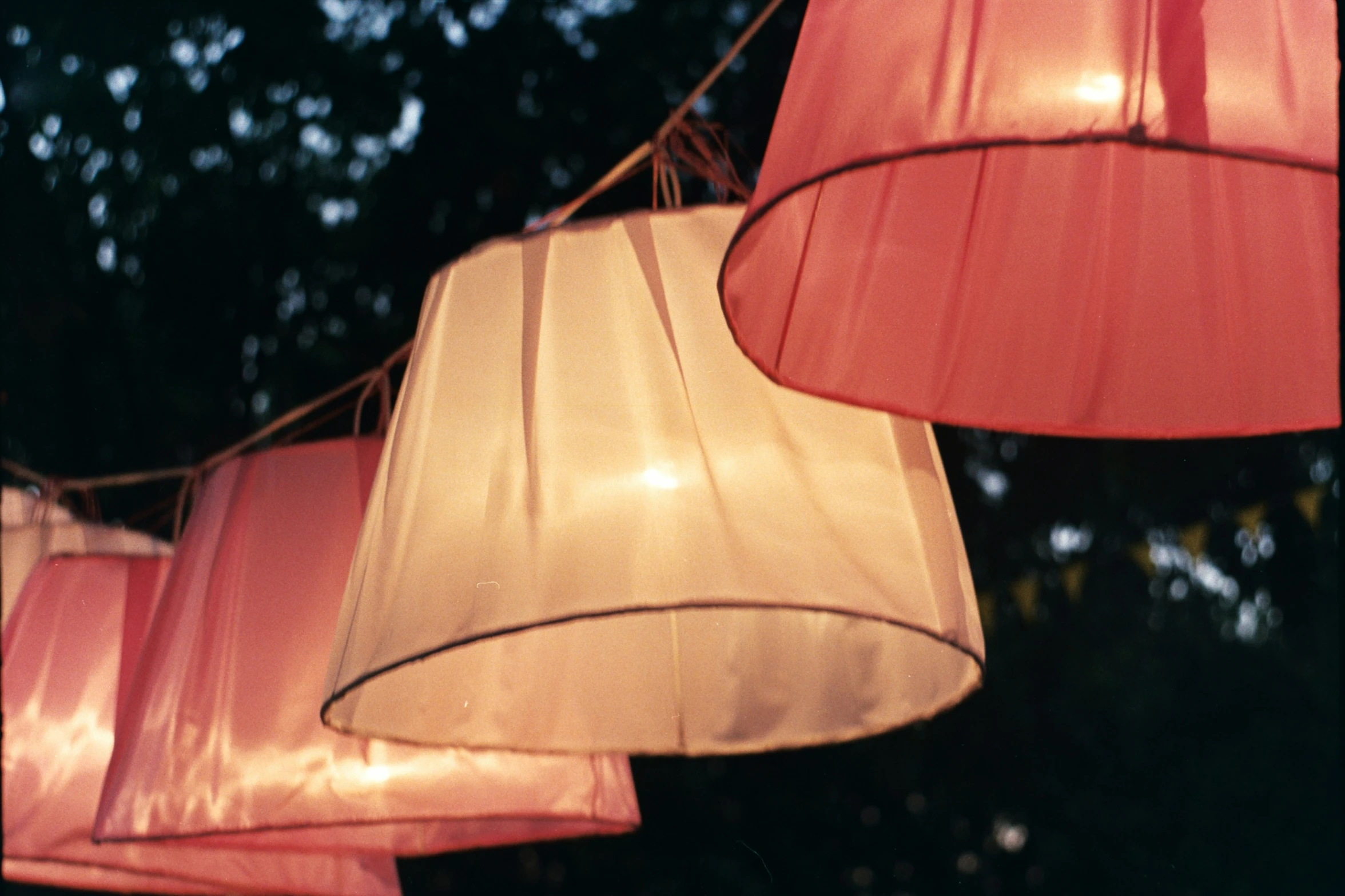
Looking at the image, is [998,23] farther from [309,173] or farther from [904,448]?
[309,173]

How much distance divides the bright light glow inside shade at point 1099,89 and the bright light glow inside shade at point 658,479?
1.16 feet

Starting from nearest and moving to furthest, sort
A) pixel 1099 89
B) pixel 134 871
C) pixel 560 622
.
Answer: pixel 1099 89 < pixel 560 622 < pixel 134 871

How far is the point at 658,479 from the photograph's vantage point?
0.88 m

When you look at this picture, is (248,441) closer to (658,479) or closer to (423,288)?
(658,479)

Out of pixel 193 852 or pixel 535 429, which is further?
pixel 193 852

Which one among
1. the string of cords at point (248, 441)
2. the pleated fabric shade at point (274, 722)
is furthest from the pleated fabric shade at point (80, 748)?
the pleated fabric shade at point (274, 722)

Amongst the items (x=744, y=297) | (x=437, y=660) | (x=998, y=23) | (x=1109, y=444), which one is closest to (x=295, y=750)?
(x=437, y=660)

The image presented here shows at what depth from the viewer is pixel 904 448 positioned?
974 mm

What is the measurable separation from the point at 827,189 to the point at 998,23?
39 cm

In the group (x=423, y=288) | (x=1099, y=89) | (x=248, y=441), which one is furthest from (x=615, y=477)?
(x=423, y=288)

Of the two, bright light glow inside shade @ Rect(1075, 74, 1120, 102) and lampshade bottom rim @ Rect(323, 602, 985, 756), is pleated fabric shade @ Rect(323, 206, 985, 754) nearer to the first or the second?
lampshade bottom rim @ Rect(323, 602, 985, 756)

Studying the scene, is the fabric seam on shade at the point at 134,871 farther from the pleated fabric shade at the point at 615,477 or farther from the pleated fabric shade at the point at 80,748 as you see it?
the pleated fabric shade at the point at 615,477

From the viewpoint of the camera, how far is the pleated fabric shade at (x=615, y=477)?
85cm

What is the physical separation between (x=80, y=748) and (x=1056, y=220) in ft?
3.96
